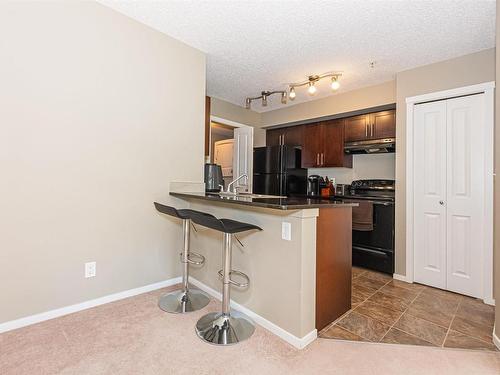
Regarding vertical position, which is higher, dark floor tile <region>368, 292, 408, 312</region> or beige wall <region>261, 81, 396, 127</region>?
beige wall <region>261, 81, 396, 127</region>

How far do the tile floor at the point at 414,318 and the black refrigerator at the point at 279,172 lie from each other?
210 centimetres

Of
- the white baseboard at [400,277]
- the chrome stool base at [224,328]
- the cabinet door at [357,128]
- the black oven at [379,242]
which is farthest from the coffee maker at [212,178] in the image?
the white baseboard at [400,277]

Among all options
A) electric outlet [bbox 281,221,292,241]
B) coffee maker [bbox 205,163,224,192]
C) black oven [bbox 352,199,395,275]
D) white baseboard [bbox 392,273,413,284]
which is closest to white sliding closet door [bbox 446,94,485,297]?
white baseboard [bbox 392,273,413,284]

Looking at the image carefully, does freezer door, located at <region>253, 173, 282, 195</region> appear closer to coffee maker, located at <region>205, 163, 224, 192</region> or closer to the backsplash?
the backsplash

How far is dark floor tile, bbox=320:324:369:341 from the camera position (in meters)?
1.87

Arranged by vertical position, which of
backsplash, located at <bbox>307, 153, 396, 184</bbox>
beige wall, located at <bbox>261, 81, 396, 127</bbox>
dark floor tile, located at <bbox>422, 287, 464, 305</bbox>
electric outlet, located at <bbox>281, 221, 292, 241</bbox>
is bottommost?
dark floor tile, located at <bbox>422, 287, 464, 305</bbox>

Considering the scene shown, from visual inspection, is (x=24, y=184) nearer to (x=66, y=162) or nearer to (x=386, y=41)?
(x=66, y=162)

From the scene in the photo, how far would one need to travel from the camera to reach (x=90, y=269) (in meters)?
2.20

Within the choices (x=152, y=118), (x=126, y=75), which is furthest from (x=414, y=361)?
(x=126, y=75)

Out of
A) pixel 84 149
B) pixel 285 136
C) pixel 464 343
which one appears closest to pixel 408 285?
pixel 464 343

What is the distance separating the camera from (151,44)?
2496 millimetres

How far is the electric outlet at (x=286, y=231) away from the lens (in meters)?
1.79

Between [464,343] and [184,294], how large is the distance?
2205mm

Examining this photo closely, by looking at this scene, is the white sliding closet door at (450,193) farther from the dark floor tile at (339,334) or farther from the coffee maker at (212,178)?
the coffee maker at (212,178)
